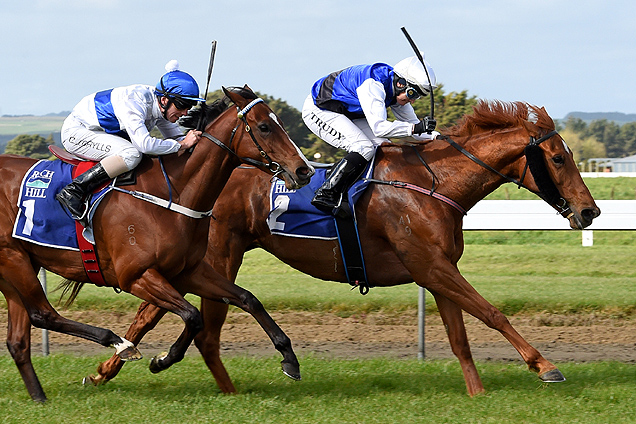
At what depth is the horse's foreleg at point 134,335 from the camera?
5.89 m

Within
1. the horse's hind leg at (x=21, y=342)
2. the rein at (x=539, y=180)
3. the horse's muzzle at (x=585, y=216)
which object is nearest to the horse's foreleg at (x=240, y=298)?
the horse's hind leg at (x=21, y=342)

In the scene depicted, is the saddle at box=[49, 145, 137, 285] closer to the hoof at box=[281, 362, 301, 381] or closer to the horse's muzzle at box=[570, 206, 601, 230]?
the hoof at box=[281, 362, 301, 381]

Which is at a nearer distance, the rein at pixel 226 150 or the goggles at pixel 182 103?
the rein at pixel 226 150

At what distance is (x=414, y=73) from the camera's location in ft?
19.7

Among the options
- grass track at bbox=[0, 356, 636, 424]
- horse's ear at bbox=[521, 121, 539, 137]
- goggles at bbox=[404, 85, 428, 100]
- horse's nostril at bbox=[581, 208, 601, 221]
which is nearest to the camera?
grass track at bbox=[0, 356, 636, 424]

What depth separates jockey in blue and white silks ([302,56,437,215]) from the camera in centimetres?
585

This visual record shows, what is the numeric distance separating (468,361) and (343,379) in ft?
3.13

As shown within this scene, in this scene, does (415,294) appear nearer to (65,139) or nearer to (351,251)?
(351,251)

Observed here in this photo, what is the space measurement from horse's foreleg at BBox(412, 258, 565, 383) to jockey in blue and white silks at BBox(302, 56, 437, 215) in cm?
90

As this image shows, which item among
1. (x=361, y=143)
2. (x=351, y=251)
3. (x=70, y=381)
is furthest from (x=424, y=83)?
(x=70, y=381)

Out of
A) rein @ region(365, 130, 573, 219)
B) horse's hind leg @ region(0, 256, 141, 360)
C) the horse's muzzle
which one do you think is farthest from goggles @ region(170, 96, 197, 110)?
the horse's muzzle

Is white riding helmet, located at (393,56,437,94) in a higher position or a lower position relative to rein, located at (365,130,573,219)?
higher

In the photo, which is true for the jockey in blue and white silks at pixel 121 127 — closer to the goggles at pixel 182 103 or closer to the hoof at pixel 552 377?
the goggles at pixel 182 103

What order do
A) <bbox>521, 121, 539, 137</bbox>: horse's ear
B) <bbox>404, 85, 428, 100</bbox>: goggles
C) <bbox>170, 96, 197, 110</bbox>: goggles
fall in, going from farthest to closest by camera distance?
<bbox>404, 85, 428, 100</bbox>: goggles
<bbox>521, 121, 539, 137</bbox>: horse's ear
<bbox>170, 96, 197, 110</bbox>: goggles
